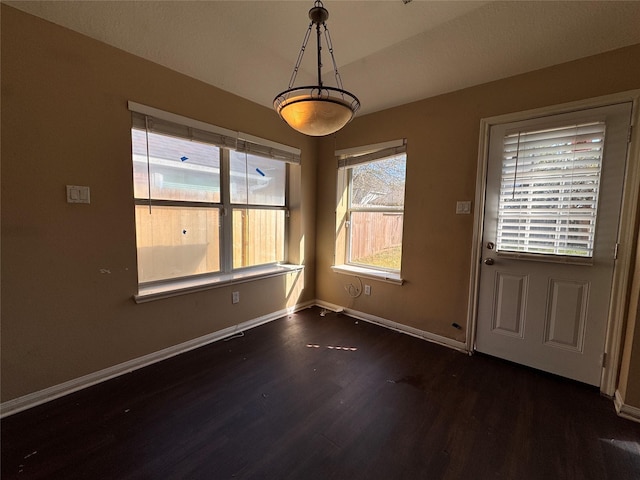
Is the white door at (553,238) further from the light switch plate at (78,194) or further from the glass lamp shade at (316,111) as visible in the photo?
the light switch plate at (78,194)

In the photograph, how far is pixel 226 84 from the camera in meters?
2.50

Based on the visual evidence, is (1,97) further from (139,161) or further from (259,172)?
(259,172)

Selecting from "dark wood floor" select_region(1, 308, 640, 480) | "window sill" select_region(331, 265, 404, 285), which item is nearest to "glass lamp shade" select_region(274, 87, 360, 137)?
"dark wood floor" select_region(1, 308, 640, 480)

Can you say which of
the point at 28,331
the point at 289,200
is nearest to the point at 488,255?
the point at 289,200

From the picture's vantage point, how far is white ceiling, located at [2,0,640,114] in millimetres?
1729

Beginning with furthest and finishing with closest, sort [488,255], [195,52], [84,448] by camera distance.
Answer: [488,255], [195,52], [84,448]

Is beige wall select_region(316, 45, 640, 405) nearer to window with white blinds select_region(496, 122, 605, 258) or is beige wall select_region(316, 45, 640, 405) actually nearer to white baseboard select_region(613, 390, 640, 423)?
window with white blinds select_region(496, 122, 605, 258)

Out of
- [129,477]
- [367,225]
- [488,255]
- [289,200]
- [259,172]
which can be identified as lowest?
[129,477]

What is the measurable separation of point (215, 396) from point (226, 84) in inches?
101

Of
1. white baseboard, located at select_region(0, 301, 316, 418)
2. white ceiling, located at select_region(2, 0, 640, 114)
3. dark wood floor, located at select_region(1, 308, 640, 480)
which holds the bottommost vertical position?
dark wood floor, located at select_region(1, 308, 640, 480)

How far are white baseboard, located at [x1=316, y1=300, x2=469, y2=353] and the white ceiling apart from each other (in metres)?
2.33

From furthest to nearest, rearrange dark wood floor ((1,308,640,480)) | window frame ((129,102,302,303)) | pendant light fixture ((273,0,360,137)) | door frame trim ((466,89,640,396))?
1. window frame ((129,102,302,303))
2. door frame trim ((466,89,640,396))
3. dark wood floor ((1,308,640,480))
4. pendant light fixture ((273,0,360,137))

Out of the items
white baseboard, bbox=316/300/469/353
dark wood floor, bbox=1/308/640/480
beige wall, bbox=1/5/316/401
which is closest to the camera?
dark wood floor, bbox=1/308/640/480

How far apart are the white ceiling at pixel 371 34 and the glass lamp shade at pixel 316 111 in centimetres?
102
